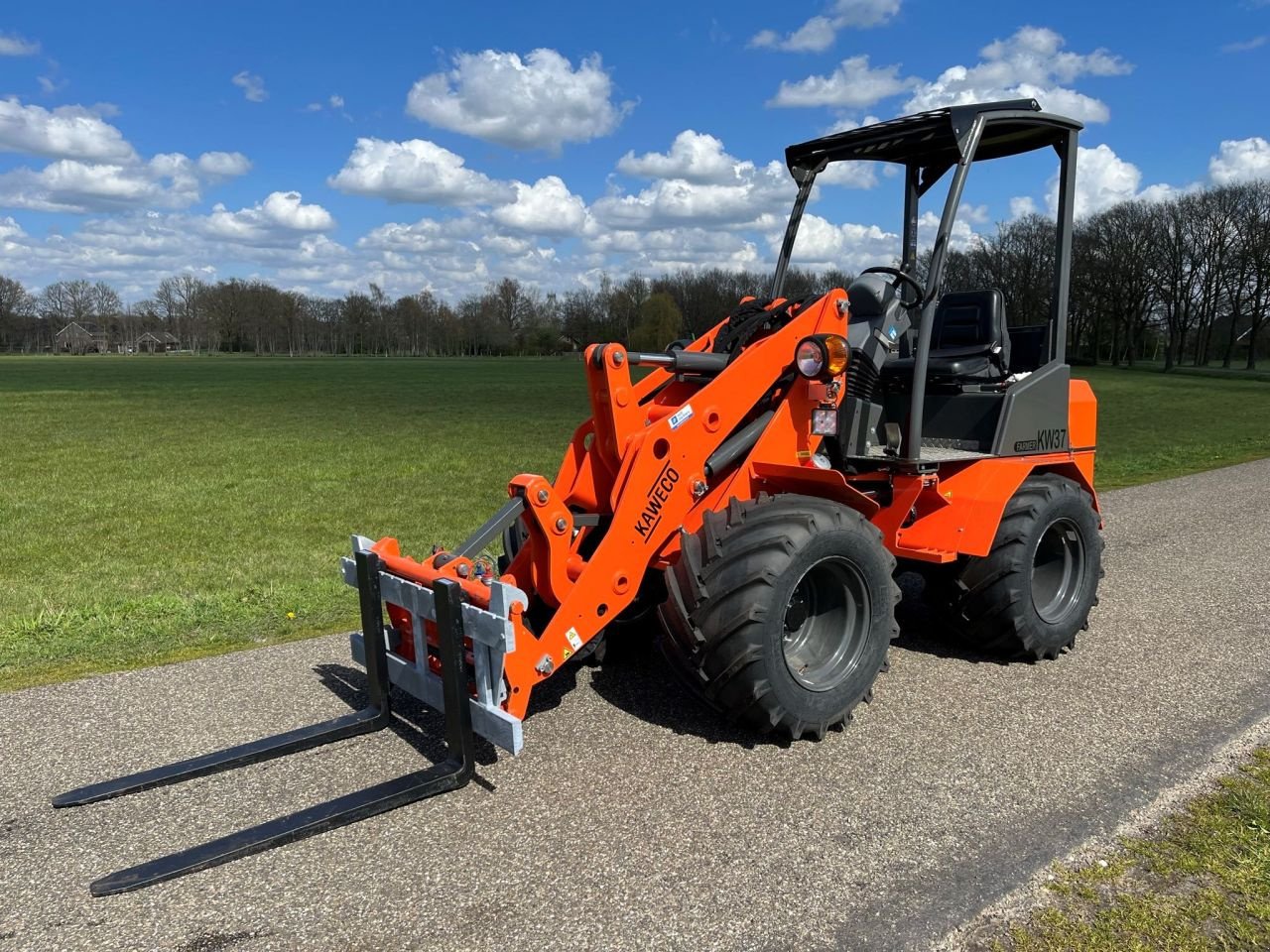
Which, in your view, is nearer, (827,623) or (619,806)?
(619,806)

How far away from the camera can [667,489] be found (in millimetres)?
4613

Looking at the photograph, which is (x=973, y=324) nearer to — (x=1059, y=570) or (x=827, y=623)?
(x=1059, y=570)

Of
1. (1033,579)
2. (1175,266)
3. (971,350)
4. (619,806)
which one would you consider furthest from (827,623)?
(1175,266)

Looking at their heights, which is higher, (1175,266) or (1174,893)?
(1175,266)

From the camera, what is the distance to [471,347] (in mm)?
123000

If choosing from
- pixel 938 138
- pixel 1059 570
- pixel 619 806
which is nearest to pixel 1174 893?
pixel 619 806

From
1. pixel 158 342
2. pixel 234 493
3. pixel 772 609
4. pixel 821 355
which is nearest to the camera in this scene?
pixel 772 609

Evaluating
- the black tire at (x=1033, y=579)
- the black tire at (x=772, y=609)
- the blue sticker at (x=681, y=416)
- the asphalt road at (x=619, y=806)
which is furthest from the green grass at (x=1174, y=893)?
the blue sticker at (x=681, y=416)

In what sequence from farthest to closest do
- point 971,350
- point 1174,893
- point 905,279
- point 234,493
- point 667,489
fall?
point 234,493
point 971,350
point 905,279
point 667,489
point 1174,893

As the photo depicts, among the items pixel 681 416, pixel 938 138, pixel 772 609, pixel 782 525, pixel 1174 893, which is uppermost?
pixel 938 138

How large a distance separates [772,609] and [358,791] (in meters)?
2.00

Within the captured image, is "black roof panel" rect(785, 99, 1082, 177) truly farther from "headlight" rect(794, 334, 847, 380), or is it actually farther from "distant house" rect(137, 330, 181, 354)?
"distant house" rect(137, 330, 181, 354)

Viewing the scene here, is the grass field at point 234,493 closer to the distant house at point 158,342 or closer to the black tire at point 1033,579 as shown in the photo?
the black tire at point 1033,579

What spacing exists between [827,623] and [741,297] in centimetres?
516
